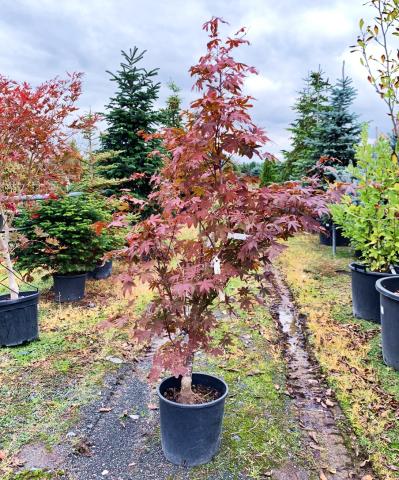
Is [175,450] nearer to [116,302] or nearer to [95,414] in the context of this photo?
Result: [95,414]

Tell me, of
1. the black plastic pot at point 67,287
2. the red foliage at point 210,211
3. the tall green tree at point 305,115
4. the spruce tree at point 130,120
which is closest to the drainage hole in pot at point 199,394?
the red foliage at point 210,211

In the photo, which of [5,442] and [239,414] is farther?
[239,414]

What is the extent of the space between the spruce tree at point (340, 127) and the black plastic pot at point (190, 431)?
24.3ft

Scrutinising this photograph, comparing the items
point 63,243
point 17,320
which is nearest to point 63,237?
point 63,243

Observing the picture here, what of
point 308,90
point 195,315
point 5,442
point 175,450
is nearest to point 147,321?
point 195,315

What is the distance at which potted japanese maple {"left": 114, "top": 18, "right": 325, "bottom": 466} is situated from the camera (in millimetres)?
1933

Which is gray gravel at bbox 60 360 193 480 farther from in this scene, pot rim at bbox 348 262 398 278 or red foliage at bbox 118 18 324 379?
pot rim at bbox 348 262 398 278

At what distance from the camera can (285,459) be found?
220cm

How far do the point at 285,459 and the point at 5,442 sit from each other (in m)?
1.62

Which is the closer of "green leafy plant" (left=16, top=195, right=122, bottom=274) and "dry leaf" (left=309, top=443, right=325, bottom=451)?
"dry leaf" (left=309, top=443, right=325, bottom=451)

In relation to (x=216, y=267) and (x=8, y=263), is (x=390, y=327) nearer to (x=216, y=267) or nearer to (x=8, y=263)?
(x=216, y=267)

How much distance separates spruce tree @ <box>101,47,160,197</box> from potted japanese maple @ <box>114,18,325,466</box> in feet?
19.4

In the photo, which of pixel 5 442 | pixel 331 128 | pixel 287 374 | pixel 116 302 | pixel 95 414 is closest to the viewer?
pixel 5 442

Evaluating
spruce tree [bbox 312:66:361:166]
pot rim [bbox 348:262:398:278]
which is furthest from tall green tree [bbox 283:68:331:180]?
pot rim [bbox 348:262:398:278]
